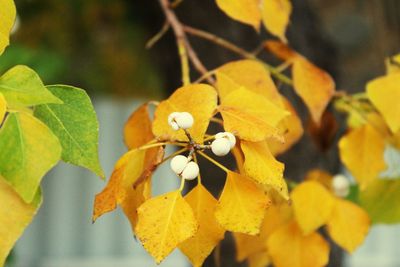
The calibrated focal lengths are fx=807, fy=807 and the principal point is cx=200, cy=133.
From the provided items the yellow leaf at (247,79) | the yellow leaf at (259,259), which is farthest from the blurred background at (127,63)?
the yellow leaf at (247,79)

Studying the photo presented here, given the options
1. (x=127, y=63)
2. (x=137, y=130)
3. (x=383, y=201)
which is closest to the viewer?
(x=137, y=130)

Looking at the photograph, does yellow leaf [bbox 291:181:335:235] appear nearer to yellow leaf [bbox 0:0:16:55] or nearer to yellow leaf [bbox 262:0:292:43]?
yellow leaf [bbox 262:0:292:43]

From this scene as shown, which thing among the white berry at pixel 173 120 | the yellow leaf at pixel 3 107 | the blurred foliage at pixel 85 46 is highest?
the yellow leaf at pixel 3 107

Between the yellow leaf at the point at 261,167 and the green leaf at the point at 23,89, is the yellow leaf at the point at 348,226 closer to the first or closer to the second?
the yellow leaf at the point at 261,167

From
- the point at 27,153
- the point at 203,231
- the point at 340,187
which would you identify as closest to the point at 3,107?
the point at 27,153

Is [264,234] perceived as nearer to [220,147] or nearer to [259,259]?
[259,259]

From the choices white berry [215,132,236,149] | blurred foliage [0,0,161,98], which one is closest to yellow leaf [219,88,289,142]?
white berry [215,132,236,149]
